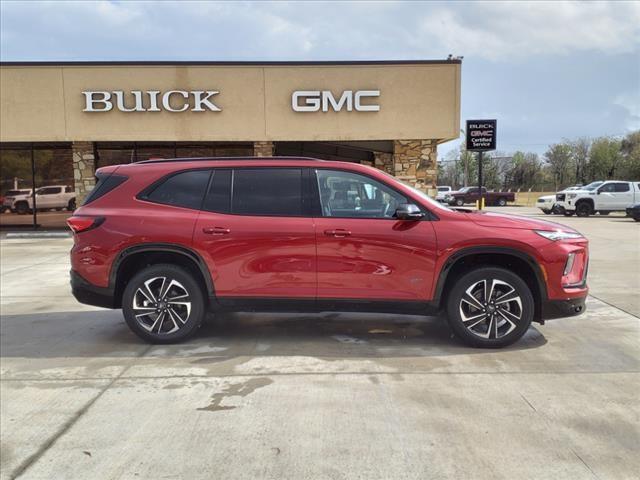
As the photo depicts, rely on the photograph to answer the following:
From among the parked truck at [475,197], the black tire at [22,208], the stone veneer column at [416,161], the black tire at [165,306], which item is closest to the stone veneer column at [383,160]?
the stone veneer column at [416,161]

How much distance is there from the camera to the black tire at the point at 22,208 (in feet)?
64.6

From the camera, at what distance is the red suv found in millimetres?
5074

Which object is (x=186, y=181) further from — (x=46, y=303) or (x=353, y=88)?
(x=353, y=88)

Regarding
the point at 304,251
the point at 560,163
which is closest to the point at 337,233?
the point at 304,251

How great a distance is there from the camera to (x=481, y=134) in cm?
1345

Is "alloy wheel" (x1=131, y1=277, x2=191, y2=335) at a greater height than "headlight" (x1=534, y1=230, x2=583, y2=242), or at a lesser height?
lesser

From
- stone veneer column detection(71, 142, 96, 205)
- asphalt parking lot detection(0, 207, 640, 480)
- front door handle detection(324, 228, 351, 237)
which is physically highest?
stone veneer column detection(71, 142, 96, 205)

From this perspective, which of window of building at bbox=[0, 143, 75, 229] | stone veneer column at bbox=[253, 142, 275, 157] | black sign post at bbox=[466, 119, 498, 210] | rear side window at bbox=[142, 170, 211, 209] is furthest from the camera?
window of building at bbox=[0, 143, 75, 229]

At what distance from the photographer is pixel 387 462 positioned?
3.15m

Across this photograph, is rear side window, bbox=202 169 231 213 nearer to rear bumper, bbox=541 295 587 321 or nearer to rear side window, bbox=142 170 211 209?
rear side window, bbox=142 170 211 209

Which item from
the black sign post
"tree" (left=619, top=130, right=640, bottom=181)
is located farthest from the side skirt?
"tree" (left=619, top=130, right=640, bottom=181)

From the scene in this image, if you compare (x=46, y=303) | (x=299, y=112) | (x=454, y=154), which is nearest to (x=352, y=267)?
(x=46, y=303)

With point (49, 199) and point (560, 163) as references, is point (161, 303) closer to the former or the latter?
point (49, 199)

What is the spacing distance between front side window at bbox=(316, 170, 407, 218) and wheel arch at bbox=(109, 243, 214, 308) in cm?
135
